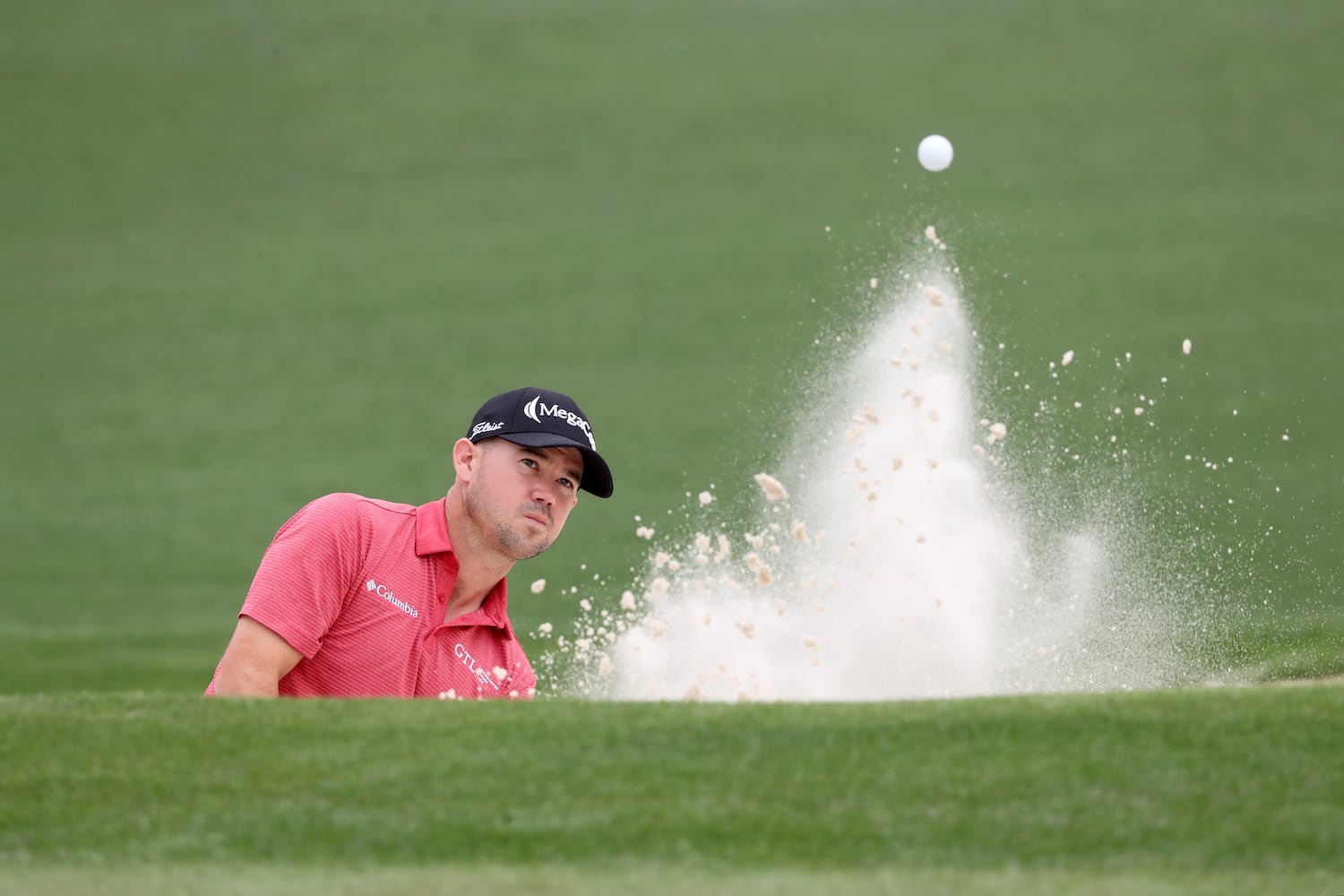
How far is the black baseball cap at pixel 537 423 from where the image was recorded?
11.7ft

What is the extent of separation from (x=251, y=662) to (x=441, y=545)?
0.52 m

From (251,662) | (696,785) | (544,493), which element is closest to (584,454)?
(544,493)

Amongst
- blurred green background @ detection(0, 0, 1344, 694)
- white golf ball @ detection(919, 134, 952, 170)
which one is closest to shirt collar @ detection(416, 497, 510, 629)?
white golf ball @ detection(919, 134, 952, 170)

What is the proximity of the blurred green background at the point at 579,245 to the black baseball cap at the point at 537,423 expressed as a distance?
4.18 meters

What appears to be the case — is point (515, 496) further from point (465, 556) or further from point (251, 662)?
point (251, 662)

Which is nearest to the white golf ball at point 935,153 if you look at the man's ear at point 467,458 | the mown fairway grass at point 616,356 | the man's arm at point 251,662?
the mown fairway grass at point 616,356

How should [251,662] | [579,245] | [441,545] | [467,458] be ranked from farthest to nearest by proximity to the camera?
[579,245] → [467,458] → [441,545] → [251,662]

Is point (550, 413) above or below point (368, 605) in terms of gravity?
above

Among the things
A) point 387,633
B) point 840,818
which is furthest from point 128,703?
point 840,818

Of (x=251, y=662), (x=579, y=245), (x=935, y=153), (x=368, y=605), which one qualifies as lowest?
A: (x=251, y=662)

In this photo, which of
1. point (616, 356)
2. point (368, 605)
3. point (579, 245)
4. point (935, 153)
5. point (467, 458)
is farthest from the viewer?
point (579, 245)

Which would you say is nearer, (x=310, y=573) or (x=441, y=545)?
(x=310, y=573)

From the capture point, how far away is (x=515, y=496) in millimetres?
3602

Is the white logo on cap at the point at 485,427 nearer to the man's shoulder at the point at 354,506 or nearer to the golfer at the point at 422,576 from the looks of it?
the golfer at the point at 422,576
